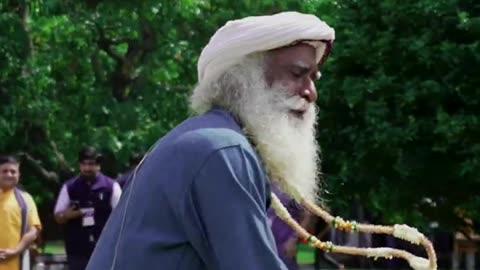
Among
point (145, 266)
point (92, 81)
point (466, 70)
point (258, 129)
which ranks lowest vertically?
point (92, 81)

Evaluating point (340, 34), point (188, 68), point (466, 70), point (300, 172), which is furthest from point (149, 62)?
point (300, 172)

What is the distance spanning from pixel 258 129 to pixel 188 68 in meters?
14.3

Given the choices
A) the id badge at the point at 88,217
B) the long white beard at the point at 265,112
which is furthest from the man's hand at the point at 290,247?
the long white beard at the point at 265,112

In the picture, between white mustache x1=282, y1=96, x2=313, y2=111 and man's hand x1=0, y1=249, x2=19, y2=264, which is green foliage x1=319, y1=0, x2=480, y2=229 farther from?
white mustache x1=282, y1=96, x2=313, y2=111

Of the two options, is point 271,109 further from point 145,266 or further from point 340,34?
point 340,34

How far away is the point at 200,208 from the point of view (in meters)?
3.07

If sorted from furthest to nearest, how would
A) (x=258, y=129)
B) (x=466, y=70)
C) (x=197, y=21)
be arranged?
(x=197, y=21), (x=466, y=70), (x=258, y=129)

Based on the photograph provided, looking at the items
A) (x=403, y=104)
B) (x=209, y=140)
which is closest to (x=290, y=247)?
(x=403, y=104)

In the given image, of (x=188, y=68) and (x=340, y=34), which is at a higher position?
(x=340, y=34)

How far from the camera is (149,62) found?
17.7 metres

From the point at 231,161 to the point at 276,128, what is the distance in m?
0.25

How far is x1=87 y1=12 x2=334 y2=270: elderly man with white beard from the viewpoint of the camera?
3061mm

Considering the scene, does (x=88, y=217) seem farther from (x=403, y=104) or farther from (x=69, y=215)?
(x=403, y=104)

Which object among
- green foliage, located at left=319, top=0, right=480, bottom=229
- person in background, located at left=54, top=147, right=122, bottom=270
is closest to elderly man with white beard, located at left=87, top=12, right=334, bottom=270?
person in background, located at left=54, top=147, right=122, bottom=270
